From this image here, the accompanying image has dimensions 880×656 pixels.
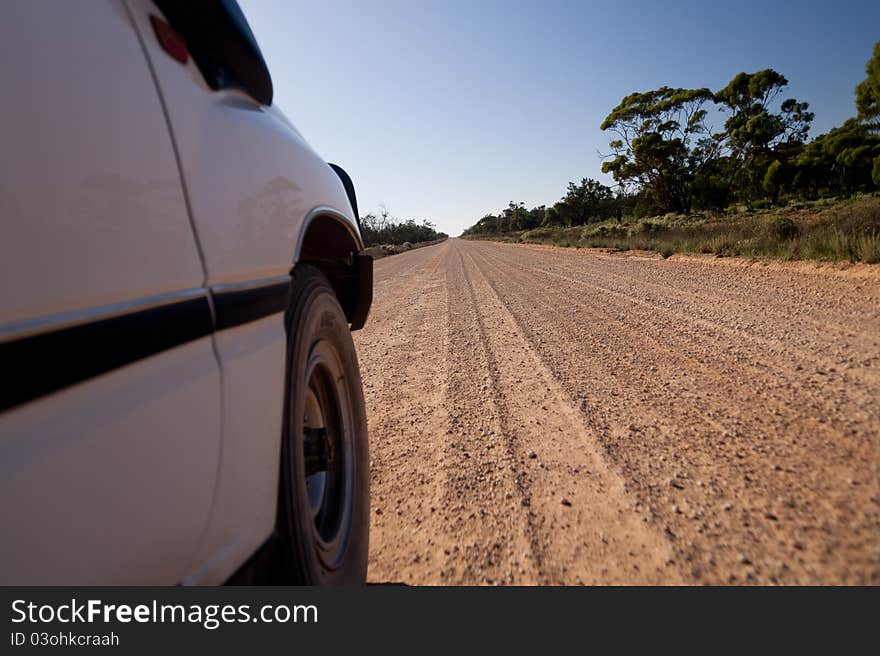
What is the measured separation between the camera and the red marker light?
1.05 metres

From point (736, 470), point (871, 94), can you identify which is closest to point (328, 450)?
point (736, 470)

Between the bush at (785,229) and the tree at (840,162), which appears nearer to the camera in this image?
the bush at (785,229)

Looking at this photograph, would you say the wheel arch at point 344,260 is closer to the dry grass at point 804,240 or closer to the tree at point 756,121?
the dry grass at point 804,240

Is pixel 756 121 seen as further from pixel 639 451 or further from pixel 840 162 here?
pixel 639 451

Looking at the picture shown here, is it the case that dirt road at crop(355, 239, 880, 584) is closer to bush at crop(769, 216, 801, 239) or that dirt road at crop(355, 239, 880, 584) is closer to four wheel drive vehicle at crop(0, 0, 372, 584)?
four wheel drive vehicle at crop(0, 0, 372, 584)

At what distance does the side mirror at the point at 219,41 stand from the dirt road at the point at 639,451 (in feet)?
6.37

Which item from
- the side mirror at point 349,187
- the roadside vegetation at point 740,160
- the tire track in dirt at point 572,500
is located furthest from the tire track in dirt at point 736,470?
the roadside vegetation at point 740,160

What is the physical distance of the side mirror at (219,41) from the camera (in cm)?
113

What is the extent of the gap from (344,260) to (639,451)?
208 cm

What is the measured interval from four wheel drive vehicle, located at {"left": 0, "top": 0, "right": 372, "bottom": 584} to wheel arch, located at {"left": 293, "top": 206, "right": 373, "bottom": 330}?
2.57ft

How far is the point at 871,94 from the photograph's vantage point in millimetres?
25953

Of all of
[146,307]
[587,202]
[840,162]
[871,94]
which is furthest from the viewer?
[587,202]

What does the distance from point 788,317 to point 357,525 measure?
5.60 metres

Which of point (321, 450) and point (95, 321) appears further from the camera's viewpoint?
point (321, 450)
